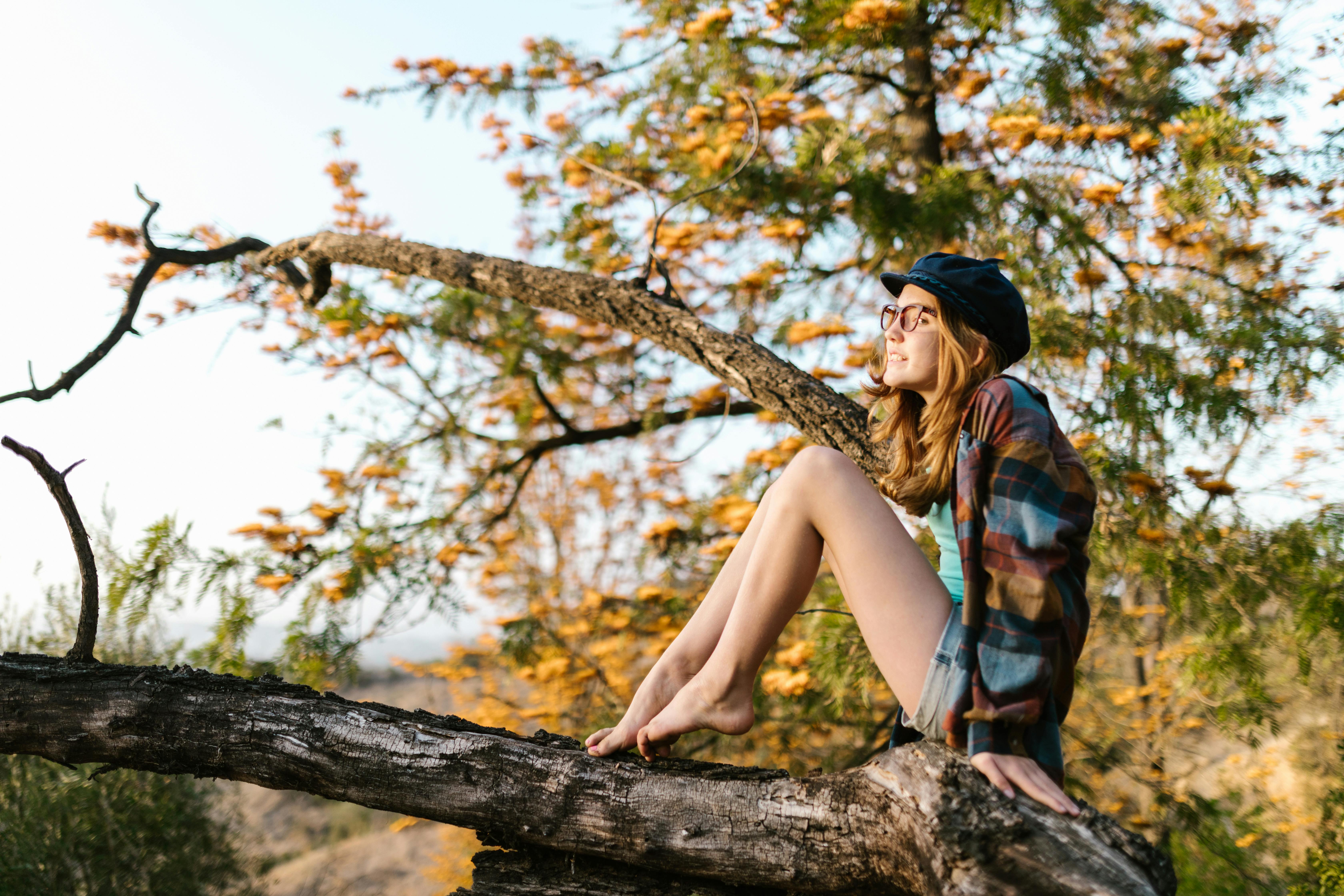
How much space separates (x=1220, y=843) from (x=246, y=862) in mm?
4992

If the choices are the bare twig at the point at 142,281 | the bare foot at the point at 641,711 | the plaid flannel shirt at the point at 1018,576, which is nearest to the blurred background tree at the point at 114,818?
the bare twig at the point at 142,281

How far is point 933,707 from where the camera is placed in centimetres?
134

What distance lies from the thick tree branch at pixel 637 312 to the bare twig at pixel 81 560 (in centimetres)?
148

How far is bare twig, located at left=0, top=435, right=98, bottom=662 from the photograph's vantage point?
1.77 meters

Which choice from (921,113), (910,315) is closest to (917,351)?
(910,315)

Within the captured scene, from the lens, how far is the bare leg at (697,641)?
5.42 ft

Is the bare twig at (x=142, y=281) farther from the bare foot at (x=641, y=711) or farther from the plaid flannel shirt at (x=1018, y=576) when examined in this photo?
the plaid flannel shirt at (x=1018, y=576)

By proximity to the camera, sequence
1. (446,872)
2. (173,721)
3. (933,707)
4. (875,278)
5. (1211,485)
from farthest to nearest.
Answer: (446,872) < (875,278) < (1211,485) < (173,721) < (933,707)

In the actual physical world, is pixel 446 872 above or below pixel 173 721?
below

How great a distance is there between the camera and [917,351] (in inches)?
64.9

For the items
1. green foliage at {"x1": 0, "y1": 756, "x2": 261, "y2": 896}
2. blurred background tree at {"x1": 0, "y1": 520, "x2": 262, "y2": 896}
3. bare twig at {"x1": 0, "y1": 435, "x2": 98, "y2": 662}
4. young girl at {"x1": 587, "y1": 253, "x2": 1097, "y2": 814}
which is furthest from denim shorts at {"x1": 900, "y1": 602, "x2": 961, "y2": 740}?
green foliage at {"x1": 0, "y1": 756, "x2": 261, "y2": 896}

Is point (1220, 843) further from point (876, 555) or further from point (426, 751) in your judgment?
point (426, 751)

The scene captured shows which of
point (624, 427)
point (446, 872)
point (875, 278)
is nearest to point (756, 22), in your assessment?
point (875, 278)

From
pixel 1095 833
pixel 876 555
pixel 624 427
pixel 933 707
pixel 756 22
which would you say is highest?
pixel 756 22
